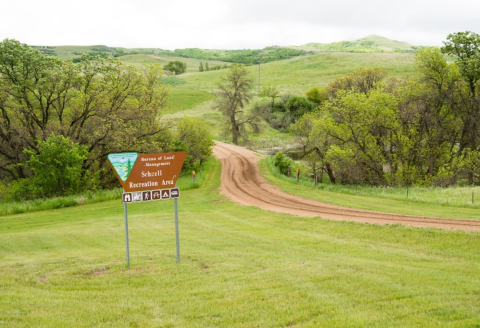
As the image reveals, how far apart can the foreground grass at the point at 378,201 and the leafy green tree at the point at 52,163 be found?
53.7 feet

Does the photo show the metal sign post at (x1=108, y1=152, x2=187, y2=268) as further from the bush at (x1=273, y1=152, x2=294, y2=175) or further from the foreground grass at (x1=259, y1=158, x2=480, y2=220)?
the bush at (x1=273, y1=152, x2=294, y2=175)

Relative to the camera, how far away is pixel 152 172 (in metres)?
10.4

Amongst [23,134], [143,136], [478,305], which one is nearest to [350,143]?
[143,136]

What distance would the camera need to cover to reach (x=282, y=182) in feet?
114

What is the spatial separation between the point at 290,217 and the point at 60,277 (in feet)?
42.4

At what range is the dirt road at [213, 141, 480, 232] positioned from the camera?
1719 cm

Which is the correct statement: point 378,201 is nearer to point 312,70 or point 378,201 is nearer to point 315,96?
point 315,96

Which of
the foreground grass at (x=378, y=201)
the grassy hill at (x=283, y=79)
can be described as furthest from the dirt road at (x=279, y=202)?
the grassy hill at (x=283, y=79)

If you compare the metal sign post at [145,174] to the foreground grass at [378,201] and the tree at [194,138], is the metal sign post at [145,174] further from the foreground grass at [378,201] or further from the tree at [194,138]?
the tree at [194,138]

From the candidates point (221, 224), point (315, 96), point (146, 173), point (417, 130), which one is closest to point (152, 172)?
point (146, 173)

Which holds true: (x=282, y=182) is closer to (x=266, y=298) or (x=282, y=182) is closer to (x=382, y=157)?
(x=382, y=157)

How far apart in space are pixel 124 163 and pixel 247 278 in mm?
4126

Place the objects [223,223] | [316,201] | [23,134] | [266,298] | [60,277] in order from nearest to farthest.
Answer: [266,298] < [60,277] < [223,223] < [316,201] < [23,134]

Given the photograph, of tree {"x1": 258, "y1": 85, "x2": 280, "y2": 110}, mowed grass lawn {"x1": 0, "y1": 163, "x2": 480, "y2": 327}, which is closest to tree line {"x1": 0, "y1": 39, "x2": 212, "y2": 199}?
mowed grass lawn {"x1": 0, "y1": 163, "x2": 480, "y2": 327}
